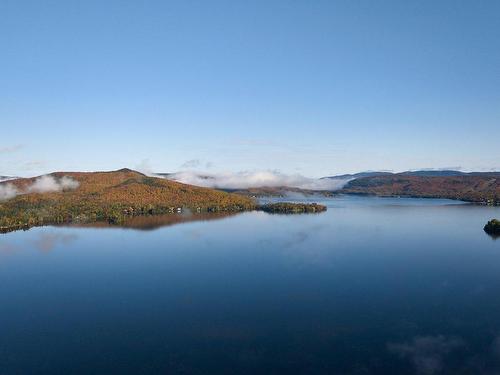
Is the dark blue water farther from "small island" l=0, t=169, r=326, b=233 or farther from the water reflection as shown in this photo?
"small island" l=0, t=169, r=326, b=233

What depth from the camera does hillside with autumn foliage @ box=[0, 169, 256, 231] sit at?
343ft

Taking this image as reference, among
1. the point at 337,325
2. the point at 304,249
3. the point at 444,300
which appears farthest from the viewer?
the point at 304,249

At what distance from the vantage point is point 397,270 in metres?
48.4

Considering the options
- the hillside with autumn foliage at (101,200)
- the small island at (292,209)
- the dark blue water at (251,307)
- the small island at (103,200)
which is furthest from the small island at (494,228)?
the hillside with autumn foliage at (101,200)

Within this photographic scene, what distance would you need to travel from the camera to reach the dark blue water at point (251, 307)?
84.3ft

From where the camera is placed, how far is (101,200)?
418 ft

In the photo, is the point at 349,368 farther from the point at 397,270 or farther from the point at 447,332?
the point at 397,270

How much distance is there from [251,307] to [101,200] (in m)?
103

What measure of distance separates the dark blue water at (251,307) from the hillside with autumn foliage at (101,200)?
3768 cm

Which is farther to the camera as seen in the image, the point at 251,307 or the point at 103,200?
the point at 103,200

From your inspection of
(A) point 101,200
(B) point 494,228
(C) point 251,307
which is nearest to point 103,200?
(A) point 101,200

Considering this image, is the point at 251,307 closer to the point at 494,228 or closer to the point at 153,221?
the point at 494,228

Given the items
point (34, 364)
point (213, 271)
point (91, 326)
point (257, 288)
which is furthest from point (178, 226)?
point (34, 364)

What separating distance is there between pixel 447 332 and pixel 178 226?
6851cm
